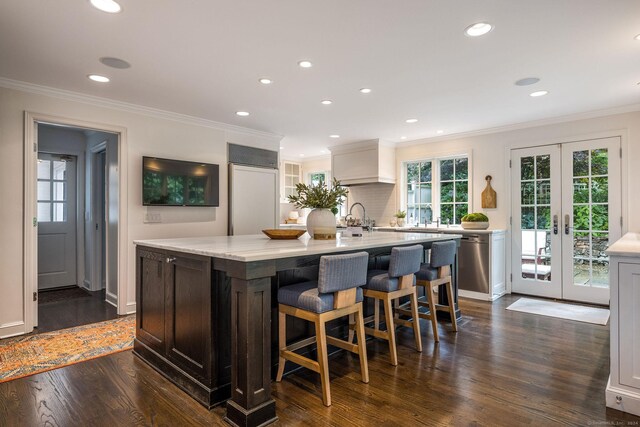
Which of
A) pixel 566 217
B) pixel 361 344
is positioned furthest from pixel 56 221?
pixel 566 217

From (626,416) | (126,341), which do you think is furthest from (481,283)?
(126,341)

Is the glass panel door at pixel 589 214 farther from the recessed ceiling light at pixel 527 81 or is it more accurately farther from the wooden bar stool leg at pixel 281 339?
the wooden bar stool leg at pixel 281 339

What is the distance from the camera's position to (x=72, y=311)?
4.24 metres

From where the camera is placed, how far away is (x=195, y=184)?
471cm

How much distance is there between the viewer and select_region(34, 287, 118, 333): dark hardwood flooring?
3762 mm

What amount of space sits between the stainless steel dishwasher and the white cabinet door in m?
2.74

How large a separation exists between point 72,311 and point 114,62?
2980mm

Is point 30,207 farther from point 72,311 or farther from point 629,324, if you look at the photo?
point 629,324

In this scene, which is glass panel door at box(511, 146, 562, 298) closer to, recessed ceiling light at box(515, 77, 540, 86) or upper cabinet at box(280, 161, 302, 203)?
recessed ceiling light at box(515, 77, 540, 86)

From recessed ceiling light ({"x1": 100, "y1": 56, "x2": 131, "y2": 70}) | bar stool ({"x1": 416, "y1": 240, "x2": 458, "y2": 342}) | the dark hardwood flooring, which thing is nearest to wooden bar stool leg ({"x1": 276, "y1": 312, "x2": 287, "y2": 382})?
bar stool ({"x1": 416, "y1": 240, "x2": 458, "y2": 342})

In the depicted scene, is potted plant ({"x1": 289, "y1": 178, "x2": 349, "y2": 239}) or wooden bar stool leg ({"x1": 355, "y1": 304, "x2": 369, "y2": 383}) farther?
potted plant ({"x1": 289, "y1": 178, "x2": 349, "y2": 239})

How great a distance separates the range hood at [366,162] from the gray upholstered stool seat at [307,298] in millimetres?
3965

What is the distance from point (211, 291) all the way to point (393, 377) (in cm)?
141

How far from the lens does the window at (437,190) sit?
18.8ft
